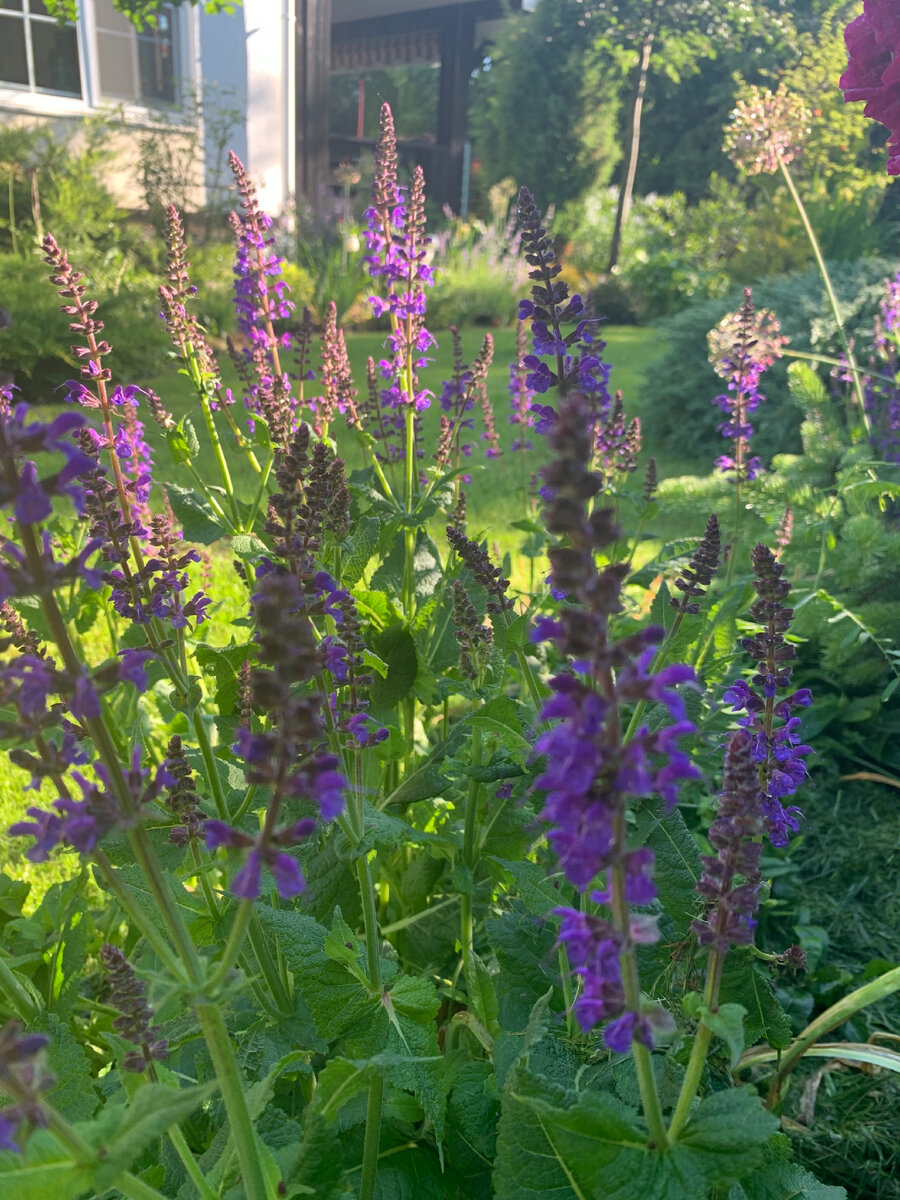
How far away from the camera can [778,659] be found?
1541mm

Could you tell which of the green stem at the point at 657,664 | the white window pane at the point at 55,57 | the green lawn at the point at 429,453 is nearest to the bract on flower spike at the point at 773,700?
the green stem at the point at 657,664

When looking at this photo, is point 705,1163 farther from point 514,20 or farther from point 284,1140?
point 514,20

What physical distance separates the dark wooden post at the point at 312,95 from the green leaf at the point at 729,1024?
57.2 feet

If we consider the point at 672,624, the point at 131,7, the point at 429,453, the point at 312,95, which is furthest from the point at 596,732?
the point at 312,95

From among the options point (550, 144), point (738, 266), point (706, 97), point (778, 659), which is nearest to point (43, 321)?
point (778, 659)

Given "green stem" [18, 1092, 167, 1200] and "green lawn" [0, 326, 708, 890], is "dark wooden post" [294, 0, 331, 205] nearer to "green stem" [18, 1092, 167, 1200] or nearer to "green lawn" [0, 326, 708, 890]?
"green lawn" [0, 326, 708, 890]

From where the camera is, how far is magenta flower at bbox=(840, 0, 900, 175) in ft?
6.36

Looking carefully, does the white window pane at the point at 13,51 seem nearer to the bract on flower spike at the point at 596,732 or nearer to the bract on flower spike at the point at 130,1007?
the bract on flower spike at the point at 130,1007

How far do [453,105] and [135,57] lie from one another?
10514 millimetres

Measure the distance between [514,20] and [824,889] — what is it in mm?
30299

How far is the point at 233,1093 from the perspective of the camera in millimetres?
1065

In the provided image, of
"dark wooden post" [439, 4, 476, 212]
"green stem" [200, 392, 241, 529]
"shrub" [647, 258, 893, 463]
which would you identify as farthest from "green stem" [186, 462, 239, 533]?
"dark wooden post" [439, 4, 476, 212]

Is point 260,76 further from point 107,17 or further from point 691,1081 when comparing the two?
point 691,1081

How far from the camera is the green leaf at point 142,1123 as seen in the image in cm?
95
